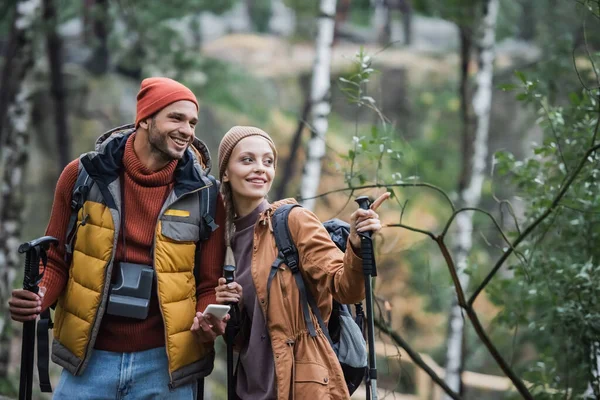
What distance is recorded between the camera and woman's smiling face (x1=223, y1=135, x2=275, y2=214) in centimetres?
350

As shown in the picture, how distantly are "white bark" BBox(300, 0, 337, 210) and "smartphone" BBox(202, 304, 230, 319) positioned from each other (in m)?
6.17

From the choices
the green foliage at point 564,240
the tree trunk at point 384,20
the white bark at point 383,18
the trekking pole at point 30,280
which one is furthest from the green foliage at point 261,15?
the trekking pole at point 30,280

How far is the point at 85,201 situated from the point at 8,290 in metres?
7.79

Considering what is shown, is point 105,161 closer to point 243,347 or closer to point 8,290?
point 243,347

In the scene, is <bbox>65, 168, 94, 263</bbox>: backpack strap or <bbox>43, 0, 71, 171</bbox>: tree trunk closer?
<bbox>65, 168, 94, 263</bbox>: backpack strap

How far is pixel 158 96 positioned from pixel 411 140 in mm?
17713

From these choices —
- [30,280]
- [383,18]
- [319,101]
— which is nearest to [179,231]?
[30,280]

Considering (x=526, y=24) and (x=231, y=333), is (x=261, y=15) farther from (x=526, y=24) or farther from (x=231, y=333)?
(x=231, y=333)

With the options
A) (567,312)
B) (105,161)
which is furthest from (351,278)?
(567,312)

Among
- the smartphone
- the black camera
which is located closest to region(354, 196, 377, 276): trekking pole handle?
the smartphone

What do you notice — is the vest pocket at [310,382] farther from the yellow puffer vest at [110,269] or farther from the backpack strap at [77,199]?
the backpack strap at [77,199]

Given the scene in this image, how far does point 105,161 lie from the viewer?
342cm

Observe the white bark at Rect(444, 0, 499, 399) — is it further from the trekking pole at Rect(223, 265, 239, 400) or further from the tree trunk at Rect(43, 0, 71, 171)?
the trekking pole at Rect(223, 265, 239, 400)

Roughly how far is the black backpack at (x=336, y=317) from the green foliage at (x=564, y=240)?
188 cm
